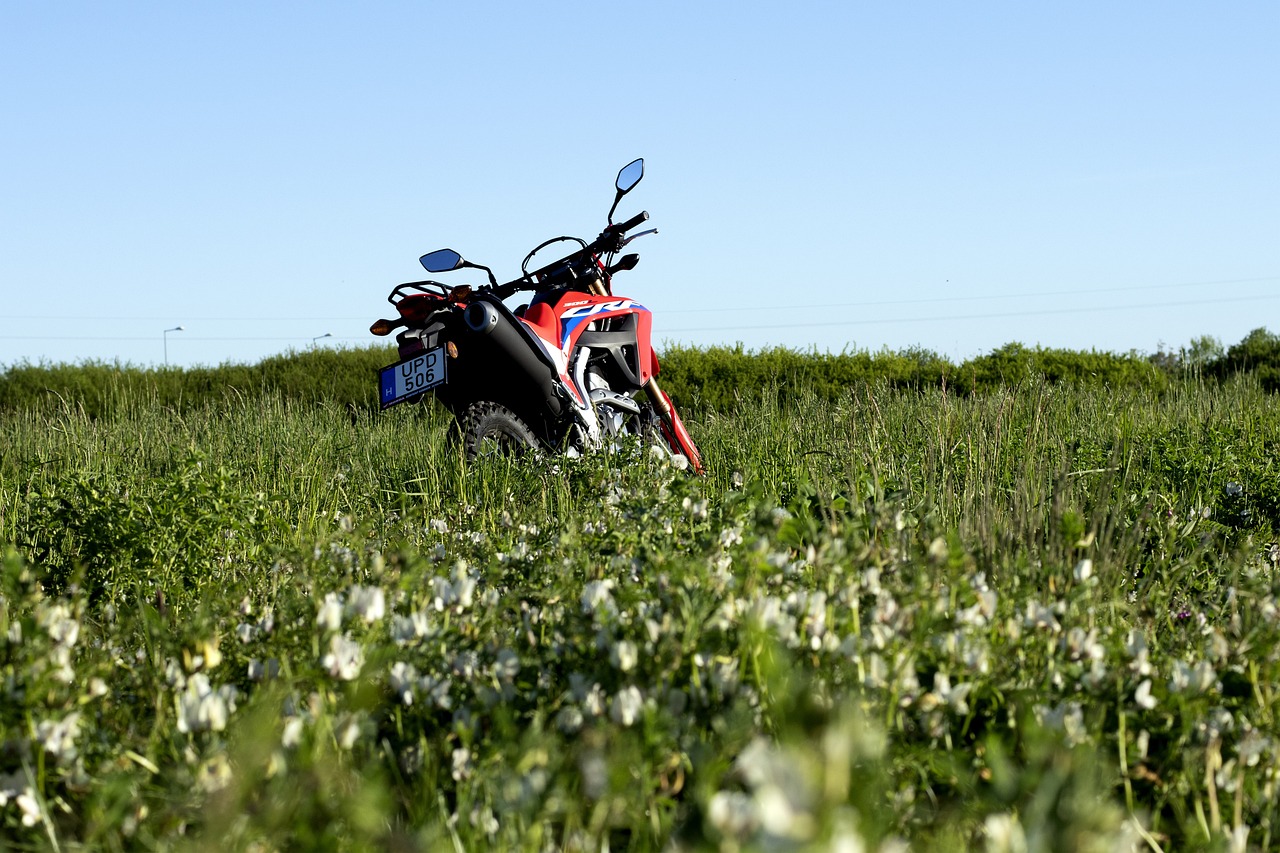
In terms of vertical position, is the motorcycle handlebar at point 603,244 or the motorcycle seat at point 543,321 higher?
the motorcycle handlebar at point 603,244

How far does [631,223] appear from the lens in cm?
653

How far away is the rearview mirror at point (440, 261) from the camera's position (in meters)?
6.07

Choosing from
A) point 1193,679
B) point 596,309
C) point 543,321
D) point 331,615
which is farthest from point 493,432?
point 1193,679

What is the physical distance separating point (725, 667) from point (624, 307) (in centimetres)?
476

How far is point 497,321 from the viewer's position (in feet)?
18.3

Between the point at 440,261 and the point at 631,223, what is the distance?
1180 millimetres

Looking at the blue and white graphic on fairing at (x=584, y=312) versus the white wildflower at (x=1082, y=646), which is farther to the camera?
the blue and white graphic on fairing at (x=584, y=312)

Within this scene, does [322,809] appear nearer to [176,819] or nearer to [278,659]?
[176,819]

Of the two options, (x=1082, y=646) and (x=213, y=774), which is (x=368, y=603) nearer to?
(x=213, y=774)

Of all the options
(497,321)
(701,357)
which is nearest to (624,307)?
(497,321)

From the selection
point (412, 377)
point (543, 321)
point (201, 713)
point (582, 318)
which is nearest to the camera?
point (201, 713)

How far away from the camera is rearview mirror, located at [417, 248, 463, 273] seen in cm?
607

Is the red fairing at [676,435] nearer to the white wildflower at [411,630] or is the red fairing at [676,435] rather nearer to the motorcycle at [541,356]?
the motorcycle at [541,356]

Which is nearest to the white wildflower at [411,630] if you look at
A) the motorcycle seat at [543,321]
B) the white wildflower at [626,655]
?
the white wildflower at [626,655]
